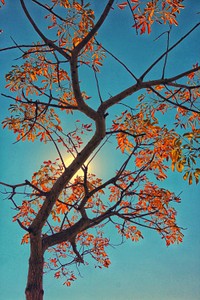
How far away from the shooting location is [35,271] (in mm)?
4242

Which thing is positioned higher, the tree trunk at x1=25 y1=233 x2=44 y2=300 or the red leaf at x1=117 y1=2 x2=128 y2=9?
the red leaf at x1=117 y1=2 x2=128 y2=9

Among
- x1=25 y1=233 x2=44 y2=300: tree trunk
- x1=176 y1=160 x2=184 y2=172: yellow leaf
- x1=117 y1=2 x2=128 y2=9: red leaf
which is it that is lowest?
x1=25 y1=233 x2=44 y2=300: tree trunk

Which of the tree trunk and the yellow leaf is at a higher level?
the yellow leaf

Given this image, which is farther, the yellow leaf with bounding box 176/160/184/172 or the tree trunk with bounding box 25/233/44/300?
the tree trunk with bounding box 25/233/44/300

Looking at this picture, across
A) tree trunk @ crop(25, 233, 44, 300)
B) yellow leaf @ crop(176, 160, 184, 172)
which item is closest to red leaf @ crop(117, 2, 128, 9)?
yellow leaf @ crop(176, 160, 184, 172)

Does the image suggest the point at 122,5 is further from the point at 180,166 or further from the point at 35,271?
the point at 35,271

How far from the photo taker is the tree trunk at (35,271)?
410 centimetres

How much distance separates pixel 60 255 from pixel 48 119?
9.81 ft

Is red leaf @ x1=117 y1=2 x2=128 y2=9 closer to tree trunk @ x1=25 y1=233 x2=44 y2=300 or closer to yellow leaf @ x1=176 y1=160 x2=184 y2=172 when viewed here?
yellow leaf @ x1=176 y1=160 x2=184 y2=172

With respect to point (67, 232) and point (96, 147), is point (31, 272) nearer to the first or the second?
point (67, 232)

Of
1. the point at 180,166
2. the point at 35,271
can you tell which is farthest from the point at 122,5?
the point at 35,271

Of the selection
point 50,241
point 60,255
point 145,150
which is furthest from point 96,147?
point 60,255

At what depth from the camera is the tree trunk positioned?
410cm

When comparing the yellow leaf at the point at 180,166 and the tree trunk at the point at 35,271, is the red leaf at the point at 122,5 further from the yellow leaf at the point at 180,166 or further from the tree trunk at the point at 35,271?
the tree trunk at the point at 35,271
